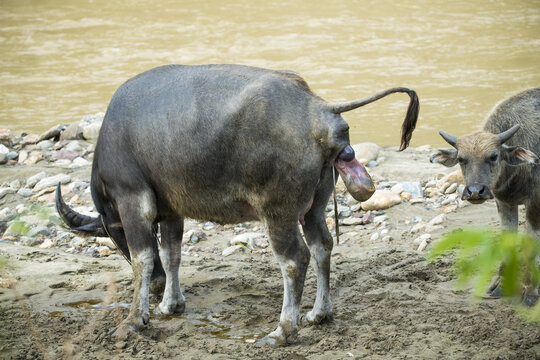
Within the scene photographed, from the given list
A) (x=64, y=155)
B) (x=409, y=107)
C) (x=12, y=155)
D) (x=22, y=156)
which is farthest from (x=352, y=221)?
(x=12, y=155)

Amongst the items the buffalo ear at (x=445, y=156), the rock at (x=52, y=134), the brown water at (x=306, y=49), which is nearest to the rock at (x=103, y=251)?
the buffalo ear at (x=445, y=156)

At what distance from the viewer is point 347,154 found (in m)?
5.29

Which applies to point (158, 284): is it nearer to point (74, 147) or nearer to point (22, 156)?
point (74, 147)

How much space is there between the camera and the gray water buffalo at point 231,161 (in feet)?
16.9

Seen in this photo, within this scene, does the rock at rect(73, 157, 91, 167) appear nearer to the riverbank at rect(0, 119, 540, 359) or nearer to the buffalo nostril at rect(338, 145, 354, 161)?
the riverbank at rect(0, 119, 540, 359)

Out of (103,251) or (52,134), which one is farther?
(52,134)

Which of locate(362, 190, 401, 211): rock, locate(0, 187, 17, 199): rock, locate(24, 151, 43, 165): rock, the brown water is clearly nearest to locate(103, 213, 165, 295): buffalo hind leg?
locate(362, 190, 401, 211): rock

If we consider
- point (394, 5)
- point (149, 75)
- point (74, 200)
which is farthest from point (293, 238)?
point (394, 5)

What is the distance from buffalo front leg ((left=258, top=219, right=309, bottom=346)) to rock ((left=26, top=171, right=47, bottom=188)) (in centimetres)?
547

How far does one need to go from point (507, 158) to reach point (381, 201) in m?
2.64

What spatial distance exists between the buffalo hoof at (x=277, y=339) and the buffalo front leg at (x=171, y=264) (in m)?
1.13

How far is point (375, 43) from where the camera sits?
1823 cm

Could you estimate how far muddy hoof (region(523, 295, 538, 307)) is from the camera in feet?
19.2

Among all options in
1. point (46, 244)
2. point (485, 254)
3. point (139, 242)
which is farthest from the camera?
point (46, 244)
